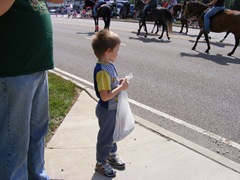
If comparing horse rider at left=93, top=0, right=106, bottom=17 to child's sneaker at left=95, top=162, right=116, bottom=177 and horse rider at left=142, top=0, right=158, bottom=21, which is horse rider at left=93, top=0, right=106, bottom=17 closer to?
horse rider at left=142, top=0, right=158, bottom=21

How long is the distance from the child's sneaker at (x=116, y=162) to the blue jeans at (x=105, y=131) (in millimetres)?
176

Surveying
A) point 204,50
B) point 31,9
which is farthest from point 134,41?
point 31,9

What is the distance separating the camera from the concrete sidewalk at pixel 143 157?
3148 millimetres

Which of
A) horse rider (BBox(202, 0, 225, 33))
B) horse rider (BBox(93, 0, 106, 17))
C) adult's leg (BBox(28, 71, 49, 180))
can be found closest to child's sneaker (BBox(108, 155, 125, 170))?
adult's leg (BBox(28, 71, 49, 180))

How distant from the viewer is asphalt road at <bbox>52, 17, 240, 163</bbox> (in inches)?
177

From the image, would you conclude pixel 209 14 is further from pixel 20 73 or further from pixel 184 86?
pixel 20 73

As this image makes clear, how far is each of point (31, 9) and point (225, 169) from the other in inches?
100

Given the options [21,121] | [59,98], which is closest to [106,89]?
[21,121]

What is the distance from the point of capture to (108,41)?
2787mm

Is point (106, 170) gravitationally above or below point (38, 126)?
below

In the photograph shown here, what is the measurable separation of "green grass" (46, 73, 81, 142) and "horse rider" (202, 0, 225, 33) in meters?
6.66

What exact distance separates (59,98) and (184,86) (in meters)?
2.87

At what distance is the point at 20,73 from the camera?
2.13 m

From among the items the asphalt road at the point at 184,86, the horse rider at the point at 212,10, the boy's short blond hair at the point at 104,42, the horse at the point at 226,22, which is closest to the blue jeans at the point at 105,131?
the boy's short blond hair at the point at 104,42
